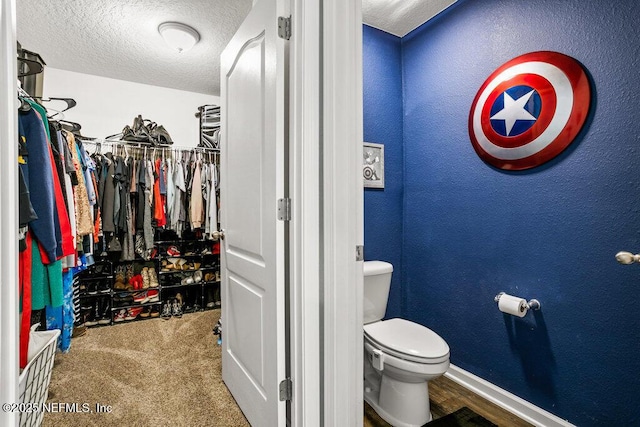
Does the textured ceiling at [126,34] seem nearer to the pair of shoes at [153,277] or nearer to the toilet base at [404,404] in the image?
the pair of shoes at [153,277]

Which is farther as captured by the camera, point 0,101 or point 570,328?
point 570,328

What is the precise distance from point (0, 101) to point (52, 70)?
3.10 m

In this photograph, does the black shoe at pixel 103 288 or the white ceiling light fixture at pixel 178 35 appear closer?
the white ceiling light fixture at pixel 178 35

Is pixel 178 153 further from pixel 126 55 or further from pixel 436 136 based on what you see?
pixel 436 136

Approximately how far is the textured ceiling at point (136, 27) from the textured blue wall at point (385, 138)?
0.18 metres

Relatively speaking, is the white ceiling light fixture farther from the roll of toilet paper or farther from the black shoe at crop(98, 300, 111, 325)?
the roll of toilet paper

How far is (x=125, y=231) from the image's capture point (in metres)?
2.86

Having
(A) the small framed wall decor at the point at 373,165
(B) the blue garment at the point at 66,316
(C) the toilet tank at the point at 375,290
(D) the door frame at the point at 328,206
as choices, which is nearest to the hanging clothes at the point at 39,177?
(B) the blue garment at the point at 66,316

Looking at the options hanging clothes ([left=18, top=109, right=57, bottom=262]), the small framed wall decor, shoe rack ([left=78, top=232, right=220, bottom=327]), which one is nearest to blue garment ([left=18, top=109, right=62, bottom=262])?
hanging clothes ([left=18, top=109, right=57, bottom=262])

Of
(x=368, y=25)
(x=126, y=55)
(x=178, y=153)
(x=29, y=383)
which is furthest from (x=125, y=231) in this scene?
(x=368, y=25)

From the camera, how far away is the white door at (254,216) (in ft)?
4.11

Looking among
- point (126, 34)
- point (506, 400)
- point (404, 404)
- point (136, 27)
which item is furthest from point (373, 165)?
point (126, 34)

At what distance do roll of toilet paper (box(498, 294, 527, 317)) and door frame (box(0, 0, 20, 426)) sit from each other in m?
1.89

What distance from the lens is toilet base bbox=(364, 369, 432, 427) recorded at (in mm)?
1532
